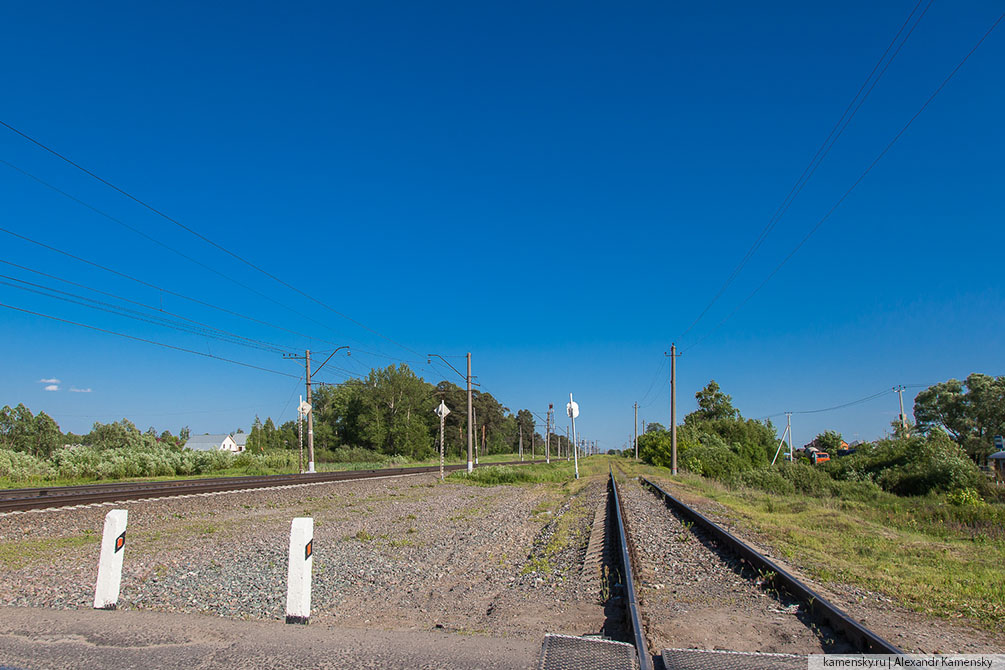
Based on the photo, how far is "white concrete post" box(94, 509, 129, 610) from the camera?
243 inches

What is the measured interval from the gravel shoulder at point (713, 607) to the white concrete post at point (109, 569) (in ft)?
17.4

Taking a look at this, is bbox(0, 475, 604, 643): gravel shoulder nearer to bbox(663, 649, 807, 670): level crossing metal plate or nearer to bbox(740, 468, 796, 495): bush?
bbox(663, 649, 807, 670): level crossing metal plate

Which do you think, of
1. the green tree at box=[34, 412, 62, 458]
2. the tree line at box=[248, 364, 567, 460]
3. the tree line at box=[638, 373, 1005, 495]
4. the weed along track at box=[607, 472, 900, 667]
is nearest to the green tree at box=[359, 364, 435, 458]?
the tree line at box=[248, 364, 567, 460]

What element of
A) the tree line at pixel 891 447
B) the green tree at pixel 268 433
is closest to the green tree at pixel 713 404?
the tree line at pixel 891 447

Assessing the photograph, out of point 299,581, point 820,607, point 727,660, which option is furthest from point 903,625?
point 299,581

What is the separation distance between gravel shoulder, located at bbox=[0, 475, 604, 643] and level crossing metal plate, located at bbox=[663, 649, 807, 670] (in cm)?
126

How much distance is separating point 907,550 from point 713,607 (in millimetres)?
5978

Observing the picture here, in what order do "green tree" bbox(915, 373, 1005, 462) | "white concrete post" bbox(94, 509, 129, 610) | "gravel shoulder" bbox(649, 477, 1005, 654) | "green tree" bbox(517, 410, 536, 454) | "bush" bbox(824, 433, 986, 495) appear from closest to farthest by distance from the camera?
"gravel shoulder" bbox(649, 477, 1005, 654)
"white concrete post" bbox(94, 509, 129, 610)
"bush" bbox(824, 433, 986, 495)
"green tree" bbox(915, 373, 1005, 462)
"green tree" bbox(517, 410, 536, 454)

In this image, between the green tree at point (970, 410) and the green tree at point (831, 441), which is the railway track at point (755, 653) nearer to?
the green tree at point (970, 410)

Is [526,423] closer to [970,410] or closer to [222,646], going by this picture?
[970,410]

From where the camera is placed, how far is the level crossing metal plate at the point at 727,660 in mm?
4461

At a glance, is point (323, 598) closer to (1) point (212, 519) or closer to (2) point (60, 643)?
(2) point (60, 643)

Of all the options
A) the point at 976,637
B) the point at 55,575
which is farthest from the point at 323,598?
the point at 976,637

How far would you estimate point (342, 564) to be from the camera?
29.4ft
